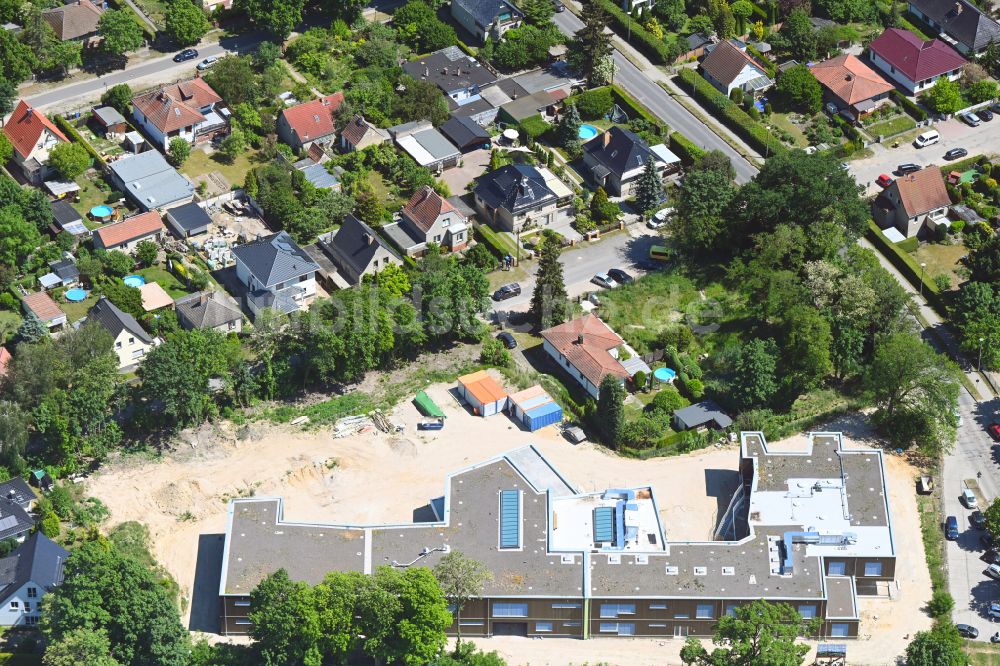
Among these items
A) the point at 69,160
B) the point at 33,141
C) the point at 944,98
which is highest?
the point at 944,98

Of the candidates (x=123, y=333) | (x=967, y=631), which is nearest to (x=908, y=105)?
(x=967, y=631)

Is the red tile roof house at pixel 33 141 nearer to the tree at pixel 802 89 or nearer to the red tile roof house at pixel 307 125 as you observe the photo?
the red tile roof house at pixel 307 125

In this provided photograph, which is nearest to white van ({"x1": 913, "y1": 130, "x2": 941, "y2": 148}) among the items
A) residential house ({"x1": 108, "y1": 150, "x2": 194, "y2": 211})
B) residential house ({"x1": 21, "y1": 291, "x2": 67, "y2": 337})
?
residential house ({"x1": 108, "y1": 150, "x2": 194, "y2": 211})

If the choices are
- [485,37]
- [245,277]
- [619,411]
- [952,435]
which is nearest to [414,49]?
[485,37]

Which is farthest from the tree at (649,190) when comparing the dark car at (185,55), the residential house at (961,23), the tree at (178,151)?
the dark car at (185,55)

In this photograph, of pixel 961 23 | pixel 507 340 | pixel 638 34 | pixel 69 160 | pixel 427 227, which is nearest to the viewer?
pixel 507 340

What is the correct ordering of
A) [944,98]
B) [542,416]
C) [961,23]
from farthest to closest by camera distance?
1. [961,23]
2. [944,98]
3. [542,416]

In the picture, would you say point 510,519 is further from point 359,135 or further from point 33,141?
point 33,141
